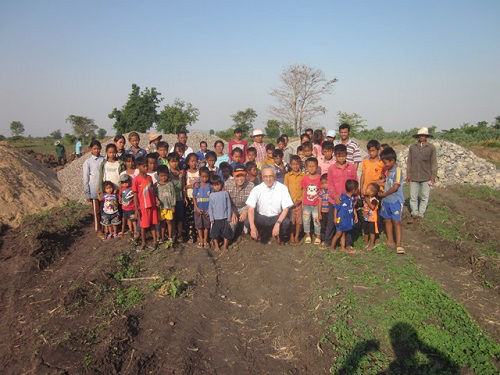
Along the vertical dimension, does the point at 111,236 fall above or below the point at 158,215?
below

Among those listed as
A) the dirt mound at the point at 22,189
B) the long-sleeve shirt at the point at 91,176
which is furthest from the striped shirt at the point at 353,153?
the dirt mound at the point at 22,189

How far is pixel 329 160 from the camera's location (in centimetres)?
640

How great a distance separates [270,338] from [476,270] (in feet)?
11.2

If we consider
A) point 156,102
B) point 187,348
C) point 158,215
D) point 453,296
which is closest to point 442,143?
point 453,296

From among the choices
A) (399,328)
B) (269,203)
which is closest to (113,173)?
(269,203)

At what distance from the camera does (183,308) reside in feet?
13.4

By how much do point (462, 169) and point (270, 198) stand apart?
1202 cm

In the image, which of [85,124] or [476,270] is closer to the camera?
[476,270]

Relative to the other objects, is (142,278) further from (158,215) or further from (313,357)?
(313,357)

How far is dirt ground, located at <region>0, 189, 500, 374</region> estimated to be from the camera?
3211 mm

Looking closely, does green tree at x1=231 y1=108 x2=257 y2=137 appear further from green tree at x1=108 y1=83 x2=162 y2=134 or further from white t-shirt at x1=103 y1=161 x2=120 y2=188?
white t-shirt at x1=103 y1=161 x2=120 y2=188

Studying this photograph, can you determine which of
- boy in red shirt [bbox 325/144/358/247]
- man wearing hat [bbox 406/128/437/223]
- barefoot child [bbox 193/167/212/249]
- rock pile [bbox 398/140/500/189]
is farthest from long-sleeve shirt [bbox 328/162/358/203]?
rock pile [bbox 398/140/500/189]

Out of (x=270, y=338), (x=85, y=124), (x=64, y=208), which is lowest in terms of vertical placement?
(x=270, y=338)

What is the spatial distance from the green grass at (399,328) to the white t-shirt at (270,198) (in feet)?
5.05
